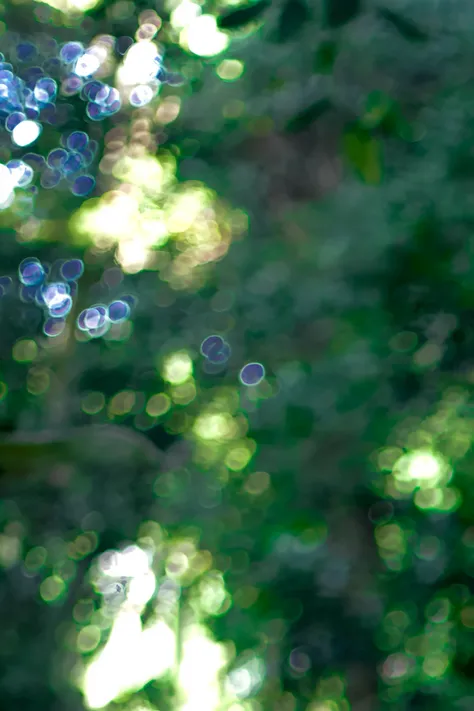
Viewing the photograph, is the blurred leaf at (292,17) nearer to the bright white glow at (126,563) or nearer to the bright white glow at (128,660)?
the bright white glow at (126,563)

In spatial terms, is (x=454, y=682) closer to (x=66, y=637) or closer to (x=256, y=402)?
(x=256, y=402)

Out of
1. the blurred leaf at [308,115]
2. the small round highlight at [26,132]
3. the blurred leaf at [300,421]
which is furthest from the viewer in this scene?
the small round highlight at [26,132]

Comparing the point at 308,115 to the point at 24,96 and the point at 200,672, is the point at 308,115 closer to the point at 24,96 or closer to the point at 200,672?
the point at 24,96

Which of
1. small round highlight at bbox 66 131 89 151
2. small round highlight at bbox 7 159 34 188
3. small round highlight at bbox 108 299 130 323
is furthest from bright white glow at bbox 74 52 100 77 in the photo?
small round highlight at bbox 108 299 130 323

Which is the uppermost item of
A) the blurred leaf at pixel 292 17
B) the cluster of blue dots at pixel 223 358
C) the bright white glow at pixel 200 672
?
the blurred leaf at pixel 292 17

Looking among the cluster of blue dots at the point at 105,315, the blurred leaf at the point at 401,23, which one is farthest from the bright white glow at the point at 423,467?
the cluster of blue dots at the point at 105,315

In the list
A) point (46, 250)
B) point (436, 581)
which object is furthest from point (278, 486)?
point (46, 250)

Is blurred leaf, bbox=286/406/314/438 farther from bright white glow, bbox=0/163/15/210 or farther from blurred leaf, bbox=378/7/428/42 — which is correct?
bright white glow, bbox=0/163/15/210
